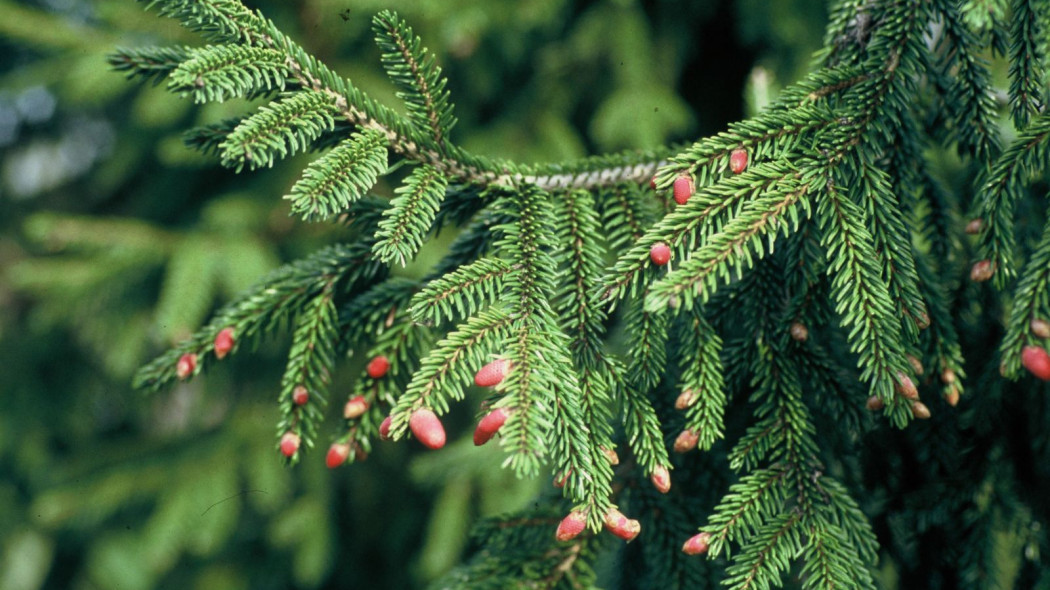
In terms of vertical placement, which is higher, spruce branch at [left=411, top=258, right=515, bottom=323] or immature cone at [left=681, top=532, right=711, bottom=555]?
spruce branch at [left=411, top=258, right=515, bottom=323]

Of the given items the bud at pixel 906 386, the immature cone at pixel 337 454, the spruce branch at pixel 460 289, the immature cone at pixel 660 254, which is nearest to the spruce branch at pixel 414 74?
the spruce branch at pixel 460 289

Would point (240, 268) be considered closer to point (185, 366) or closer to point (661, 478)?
point (185, 366)

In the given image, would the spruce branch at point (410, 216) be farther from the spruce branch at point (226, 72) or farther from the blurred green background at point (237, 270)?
the blurred green background at point (237, 270)

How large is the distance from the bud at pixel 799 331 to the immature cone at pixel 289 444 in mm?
539

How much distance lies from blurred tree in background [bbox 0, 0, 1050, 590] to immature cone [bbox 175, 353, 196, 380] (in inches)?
35.7

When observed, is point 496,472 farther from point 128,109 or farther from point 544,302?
point 128,109

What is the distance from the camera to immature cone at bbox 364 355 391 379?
30.4 inches

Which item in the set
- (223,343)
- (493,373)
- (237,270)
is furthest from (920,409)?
(237,270)

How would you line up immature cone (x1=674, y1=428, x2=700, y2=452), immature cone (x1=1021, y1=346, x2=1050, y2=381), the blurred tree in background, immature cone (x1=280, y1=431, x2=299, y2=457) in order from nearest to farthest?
1. immature cone (x1=1021, y1=346, x2=1050, y2=381)
2. immature cone (x1=674, y1=428, x2=700, y2=452)
3. immature cone (x1=280, y1=431, x2=299, y2=457)
4. the blurred tree in background

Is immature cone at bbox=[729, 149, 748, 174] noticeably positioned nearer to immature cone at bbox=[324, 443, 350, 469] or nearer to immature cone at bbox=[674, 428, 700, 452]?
immature cone at bbox=[674, 428, 700, 452]

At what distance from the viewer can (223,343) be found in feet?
2.62

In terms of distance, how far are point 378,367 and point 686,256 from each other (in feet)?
1.20

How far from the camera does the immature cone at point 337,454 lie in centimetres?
77

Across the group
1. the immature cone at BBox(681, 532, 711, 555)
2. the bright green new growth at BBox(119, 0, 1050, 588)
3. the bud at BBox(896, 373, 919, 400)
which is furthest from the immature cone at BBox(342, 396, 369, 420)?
the bud at BBox(896, 373, 919, 400)
